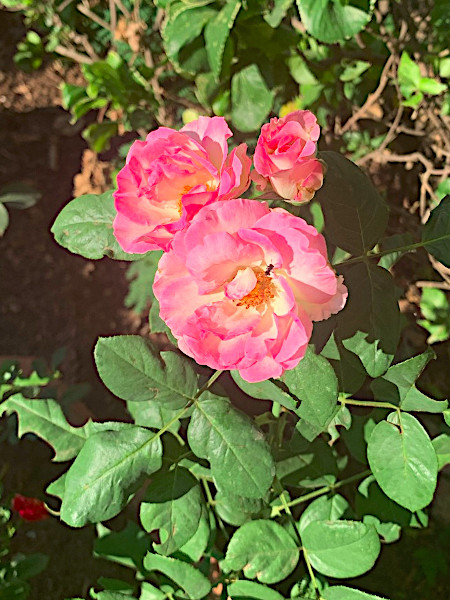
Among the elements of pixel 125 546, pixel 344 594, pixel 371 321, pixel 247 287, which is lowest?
pixel 125 546

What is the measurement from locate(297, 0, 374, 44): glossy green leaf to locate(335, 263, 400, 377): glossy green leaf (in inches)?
22.2

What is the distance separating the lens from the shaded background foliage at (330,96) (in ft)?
4.16

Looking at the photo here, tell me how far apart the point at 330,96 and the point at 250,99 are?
229mm

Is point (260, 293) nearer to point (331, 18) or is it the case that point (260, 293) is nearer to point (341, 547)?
point (341, 547)

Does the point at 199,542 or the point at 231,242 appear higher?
the point at 231,242

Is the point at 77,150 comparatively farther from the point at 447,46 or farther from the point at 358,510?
the point at 358,510

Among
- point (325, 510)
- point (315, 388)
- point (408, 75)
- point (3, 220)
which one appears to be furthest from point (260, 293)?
point (3, 220)

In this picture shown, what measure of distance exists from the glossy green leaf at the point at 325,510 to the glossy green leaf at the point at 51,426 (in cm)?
43

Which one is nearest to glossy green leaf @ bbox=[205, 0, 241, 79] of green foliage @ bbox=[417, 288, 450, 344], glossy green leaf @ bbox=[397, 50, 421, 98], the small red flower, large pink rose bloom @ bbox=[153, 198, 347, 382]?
glossy green leaf @ bbox=[397, 50, 421, 98]

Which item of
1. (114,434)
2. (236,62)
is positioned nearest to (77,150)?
(236,62)

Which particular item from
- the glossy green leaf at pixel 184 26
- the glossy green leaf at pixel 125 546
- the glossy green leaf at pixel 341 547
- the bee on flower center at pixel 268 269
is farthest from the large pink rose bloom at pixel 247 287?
the glossy green leaf at pixel 184 26

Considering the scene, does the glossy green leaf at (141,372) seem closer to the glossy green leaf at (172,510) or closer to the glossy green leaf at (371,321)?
the glossy green leaf at (172,510)

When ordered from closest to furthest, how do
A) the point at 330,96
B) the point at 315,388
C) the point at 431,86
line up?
the point at 315,388, the point at 431,86, the point at 330,96

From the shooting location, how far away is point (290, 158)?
2.27ft
